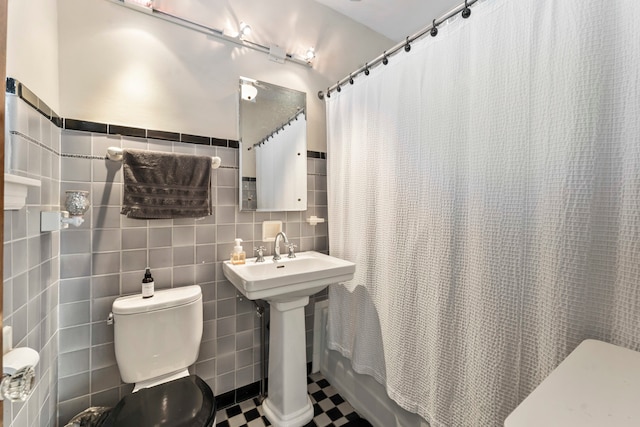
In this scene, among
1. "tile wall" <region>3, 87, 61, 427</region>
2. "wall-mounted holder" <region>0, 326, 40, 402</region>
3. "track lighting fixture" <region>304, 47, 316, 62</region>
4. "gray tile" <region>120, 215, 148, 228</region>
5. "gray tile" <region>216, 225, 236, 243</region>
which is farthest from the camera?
"track lighting fixture" <region>304, 47, 316, 62</region>

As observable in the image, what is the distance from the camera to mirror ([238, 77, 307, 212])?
5.17 feet

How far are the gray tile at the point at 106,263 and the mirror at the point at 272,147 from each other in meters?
0.65

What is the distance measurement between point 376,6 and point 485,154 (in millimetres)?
1541

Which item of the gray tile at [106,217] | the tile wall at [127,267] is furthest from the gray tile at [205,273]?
the gray tile at [106,217]

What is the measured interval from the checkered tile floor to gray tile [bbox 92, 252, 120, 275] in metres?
1.01

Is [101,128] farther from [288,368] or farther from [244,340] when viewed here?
[288,368]

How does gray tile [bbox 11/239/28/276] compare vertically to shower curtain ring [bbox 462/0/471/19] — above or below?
below

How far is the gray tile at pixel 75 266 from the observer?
46.1 inches

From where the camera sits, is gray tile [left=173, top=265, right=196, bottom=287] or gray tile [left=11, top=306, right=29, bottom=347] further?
gray tile [left=173, top=265, right=196, bottom=287]

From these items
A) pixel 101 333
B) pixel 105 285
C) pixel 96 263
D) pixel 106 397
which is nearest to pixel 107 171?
pixel 96 263

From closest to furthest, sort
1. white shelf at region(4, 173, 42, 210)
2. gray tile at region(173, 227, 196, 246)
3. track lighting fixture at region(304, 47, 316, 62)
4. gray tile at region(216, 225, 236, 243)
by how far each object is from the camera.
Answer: white shelf at region(4, 173, 42, 210)
gray tile at region(173, 227, 196, 246)
gray tile at region(216, 225, 236, 243)
track lighting fixture at region(304, 47, 316, 62)

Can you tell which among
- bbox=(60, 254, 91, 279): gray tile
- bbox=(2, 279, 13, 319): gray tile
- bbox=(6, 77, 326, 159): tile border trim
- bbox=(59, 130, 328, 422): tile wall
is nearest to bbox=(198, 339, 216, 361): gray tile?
bbox=(59, 130, 328, 422): tile wall

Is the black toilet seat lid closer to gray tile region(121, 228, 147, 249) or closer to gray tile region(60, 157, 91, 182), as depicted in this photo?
gray tile region(121, 228, 147, 249)

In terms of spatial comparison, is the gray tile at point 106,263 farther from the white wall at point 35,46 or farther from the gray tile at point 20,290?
the white wall at point 35,46
